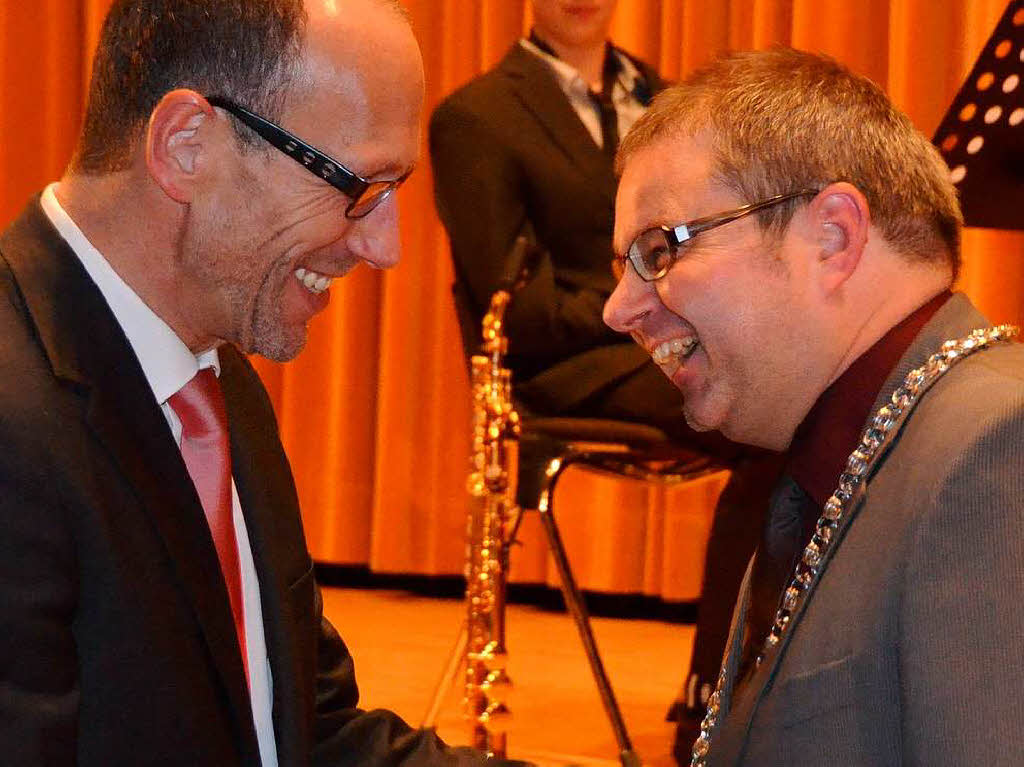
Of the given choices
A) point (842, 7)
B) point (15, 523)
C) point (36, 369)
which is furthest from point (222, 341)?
point (842, 7)

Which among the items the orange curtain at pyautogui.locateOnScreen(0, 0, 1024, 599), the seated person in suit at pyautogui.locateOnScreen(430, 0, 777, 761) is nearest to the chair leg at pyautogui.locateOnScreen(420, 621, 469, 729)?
the seated person in suit at pyautogui.locateOnScreen(430, 0, 777, 761)

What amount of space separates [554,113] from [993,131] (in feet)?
4.10

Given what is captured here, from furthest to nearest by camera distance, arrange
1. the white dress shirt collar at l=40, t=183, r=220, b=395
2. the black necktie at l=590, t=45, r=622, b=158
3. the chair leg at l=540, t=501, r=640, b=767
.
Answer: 1. the black necktie at l=590, t=45, r=622, b=158
2. the chair leg at l=540, t=501, r=640, b=767
3. the white dress shirt collar at l=40, t=183, r=220, b=395

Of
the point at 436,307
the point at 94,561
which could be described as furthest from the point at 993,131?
the point at 436,307

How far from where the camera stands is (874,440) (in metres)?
1.43

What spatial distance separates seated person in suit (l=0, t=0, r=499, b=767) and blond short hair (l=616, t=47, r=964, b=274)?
40 centimetres

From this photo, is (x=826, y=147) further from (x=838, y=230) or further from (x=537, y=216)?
(x=537, y=216)

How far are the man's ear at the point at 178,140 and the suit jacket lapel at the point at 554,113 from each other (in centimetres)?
180

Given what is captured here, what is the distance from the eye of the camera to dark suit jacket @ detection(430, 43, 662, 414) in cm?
318

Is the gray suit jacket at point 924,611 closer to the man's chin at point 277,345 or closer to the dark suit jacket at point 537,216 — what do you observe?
the man's chin at point 277,345

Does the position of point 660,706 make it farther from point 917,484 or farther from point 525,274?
point 917,484

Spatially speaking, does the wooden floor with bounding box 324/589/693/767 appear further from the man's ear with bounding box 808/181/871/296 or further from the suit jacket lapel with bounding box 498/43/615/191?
the man's ear with bounding box 808/181/871/296

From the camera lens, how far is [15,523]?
53.7 inches

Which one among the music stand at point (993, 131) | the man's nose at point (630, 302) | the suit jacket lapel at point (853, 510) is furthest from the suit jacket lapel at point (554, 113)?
the suit jacket lapel at point (853, 510)
